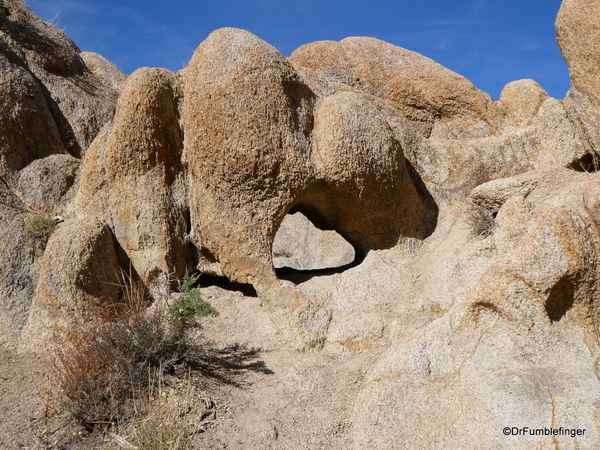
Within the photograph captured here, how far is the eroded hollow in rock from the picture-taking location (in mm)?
9609

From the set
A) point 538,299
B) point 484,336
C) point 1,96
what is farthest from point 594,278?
point 1,96

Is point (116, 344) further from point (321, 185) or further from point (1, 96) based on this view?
point (1, 96)

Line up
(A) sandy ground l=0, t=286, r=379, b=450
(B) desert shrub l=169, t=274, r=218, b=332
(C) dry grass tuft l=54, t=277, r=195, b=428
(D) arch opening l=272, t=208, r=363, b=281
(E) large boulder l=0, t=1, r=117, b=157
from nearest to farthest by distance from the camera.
Result: (A) sandy ground l=0, t=286, r=379, b=450
(C) dry grass tuft l=54, t=277, r=195, b=428
(B) desert shrub l=169, t=274, r=218, b=332
(E) large boulder l=0, t=1, r=117, b=157
(D) arch opening l=272, t=208, r=363, b=281

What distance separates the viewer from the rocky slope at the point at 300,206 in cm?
445

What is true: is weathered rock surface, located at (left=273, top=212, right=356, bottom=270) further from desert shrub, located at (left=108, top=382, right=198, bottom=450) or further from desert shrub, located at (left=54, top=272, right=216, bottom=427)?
desert shrub, located at (left=108, top=382, right=198, bottom=450)

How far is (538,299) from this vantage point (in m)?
4.00

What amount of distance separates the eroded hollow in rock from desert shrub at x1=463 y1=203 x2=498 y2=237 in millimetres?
3622

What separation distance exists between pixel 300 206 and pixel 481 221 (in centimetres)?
193

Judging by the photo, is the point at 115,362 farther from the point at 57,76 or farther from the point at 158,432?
the point at 57,76

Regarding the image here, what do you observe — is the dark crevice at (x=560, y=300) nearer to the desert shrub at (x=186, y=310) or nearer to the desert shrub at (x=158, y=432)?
the desert shrub at (x=158, y=432)

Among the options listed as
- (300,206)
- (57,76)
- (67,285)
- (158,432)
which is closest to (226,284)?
(300,206)

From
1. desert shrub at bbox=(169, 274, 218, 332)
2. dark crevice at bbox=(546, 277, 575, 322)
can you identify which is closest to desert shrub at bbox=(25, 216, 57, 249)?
desert shrub at bbox=(169, 274, 218, 332)

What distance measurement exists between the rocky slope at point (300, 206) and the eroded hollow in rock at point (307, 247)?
9.02 feet

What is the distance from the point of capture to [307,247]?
10102 millimetres
